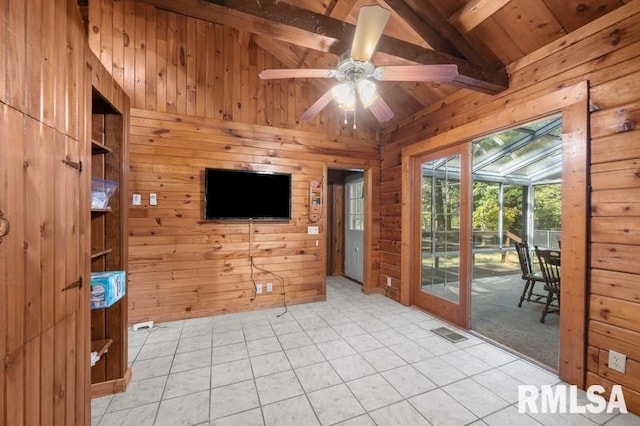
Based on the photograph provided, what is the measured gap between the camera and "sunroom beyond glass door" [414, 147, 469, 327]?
2.97 metres

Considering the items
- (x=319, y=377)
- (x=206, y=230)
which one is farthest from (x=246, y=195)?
(x=319, y=377)

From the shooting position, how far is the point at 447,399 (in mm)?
1840

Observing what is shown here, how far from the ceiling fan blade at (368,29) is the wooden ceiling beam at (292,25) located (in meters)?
0.39

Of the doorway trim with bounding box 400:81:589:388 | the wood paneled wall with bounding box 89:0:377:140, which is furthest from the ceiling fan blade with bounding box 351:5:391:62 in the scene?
the wood paneled wall with bounding box 89:0:377:140

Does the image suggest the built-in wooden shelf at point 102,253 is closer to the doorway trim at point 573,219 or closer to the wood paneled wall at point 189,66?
the wood paneled wall at point 189,66

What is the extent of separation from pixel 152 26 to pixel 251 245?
3001 millimetres

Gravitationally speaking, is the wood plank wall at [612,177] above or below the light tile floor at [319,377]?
above

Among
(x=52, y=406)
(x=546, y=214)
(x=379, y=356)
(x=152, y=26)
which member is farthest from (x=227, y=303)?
(x=546, y=214)

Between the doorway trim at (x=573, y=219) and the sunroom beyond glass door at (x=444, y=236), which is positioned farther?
the sunroom beyond glass door at (x=444, y=236)

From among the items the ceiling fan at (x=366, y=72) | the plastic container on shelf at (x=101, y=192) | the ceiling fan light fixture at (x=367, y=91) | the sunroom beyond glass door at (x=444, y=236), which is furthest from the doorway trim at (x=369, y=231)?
the plastic container on shelf at (x=101, y=192)

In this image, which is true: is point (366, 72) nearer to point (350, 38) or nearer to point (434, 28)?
point (350, 38)

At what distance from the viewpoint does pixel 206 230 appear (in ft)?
11.1

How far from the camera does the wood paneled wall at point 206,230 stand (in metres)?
3.11

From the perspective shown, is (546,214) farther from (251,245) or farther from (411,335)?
(251,245)
